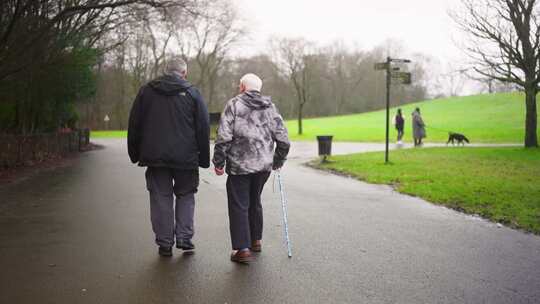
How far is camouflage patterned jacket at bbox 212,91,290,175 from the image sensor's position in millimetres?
5039

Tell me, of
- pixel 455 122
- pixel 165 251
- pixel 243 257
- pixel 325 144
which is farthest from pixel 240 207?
pixel 455 122

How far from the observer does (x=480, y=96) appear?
74.4m

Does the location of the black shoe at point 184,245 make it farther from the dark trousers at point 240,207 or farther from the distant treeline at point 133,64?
the distant treeline at point 133,64

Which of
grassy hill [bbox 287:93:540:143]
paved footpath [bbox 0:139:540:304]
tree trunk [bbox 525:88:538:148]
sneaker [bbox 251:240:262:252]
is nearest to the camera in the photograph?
paved footpath [bbox 0:139:540:304]

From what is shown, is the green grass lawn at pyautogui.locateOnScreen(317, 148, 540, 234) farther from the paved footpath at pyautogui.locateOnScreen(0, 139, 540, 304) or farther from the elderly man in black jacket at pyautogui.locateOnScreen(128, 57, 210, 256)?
the elderly man in black jacket at pyautogui.locateOnScreen(128, 57, 210, 256)

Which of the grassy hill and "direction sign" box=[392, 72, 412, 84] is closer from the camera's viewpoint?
"direction sign" box=[392, 72, 412, 84]

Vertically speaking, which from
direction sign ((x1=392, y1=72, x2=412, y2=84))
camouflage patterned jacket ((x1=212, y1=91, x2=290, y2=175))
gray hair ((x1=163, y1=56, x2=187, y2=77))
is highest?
direction sign ((x1=392, y1=72, x2=412, y2=84))

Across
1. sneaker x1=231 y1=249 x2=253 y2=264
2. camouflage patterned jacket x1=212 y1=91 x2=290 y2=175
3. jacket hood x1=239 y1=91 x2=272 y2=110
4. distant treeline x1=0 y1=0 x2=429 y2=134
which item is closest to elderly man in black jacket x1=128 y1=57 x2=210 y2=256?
camouflage patterned jacket x1=212 y1=91 x2=290 y2=175

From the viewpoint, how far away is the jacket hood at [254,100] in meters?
5.09

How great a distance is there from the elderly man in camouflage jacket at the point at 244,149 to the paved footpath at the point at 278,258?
37 centimetres

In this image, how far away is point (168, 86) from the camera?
203 inches

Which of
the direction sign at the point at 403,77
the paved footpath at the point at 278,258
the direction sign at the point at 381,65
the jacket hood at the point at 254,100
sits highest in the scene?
the direction sign at the point at 381,65

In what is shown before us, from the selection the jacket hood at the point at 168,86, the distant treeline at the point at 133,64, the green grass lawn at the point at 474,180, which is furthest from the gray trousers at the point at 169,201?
the distant treeline at the point at 133,64

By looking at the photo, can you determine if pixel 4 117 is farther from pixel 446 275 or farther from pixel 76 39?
pixel 446 275
